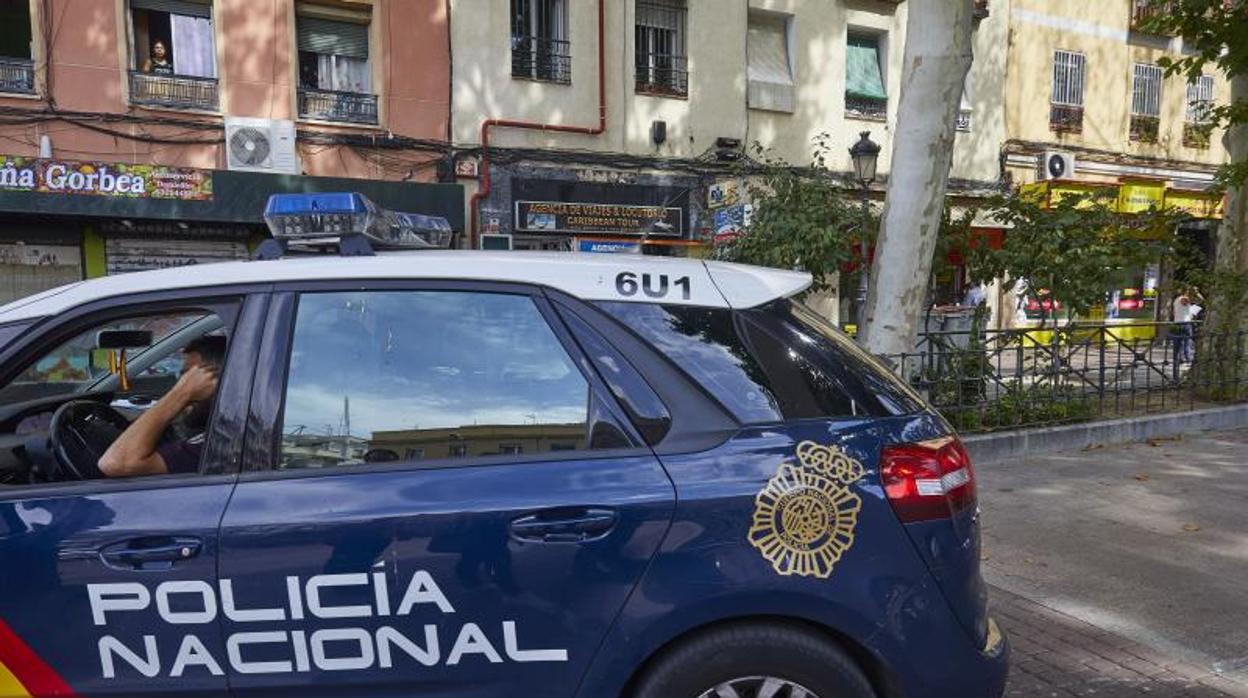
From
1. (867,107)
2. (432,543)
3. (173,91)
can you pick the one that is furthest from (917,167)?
(173,91)

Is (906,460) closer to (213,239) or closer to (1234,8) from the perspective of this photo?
(1234,8)

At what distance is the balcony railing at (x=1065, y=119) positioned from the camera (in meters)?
16.2

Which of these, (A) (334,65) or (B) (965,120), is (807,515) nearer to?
(A) (334,65)

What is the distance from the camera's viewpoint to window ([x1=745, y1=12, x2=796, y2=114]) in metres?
13.7

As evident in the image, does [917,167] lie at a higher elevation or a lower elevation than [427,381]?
higher

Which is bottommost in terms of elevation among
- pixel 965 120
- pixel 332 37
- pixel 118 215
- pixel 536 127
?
pixel 118 215

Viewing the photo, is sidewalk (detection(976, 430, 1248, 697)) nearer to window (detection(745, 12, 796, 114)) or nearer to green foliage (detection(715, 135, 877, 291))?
green foliage (detection(715, 135, 877, 291))

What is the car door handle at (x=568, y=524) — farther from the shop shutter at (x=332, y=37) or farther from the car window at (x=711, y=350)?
the shop shutter at (x=332, y=37)

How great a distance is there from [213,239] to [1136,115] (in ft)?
62.0

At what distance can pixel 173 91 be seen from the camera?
10.6m

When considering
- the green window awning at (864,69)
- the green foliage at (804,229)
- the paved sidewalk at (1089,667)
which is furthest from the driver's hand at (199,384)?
the green window awning at (864,69)

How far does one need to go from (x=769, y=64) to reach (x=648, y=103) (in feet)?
8.83

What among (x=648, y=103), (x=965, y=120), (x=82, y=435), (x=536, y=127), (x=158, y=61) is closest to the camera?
(x=82, y=435)

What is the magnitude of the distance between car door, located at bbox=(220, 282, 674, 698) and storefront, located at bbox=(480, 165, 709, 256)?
10.2m
